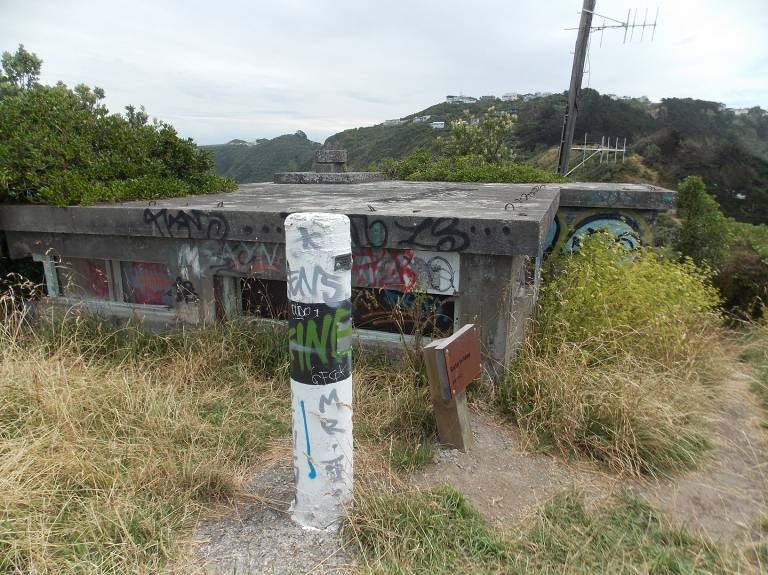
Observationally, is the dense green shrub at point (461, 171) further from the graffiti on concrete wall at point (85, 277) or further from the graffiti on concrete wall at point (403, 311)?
the graffiti on concrete wall at point (85, 277)

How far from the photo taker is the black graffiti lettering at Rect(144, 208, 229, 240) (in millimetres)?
4750

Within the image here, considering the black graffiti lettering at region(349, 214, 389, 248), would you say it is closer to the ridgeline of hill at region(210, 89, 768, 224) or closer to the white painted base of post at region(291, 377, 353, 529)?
the white painted base of post at region(291, 377, 353, 529)

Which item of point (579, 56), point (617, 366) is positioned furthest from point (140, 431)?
point (579, 56)

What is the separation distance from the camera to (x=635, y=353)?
4848 mm

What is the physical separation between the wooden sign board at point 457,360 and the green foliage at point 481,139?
15190mm

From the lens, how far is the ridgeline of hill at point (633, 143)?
35344mm

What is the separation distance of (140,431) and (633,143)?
46640 millimetres

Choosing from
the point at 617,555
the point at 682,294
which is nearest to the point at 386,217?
the point at 617,555

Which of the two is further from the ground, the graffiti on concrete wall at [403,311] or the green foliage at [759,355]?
the graffiti on concrete wall at [403,311]

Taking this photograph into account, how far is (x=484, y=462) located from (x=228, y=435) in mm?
1698

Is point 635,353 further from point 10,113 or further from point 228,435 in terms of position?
point 10,113

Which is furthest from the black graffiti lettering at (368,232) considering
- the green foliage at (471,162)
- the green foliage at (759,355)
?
the green foliage at (471,162)

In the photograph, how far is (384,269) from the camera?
177 inches

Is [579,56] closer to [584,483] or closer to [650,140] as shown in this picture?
[584,483]
